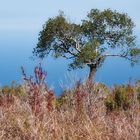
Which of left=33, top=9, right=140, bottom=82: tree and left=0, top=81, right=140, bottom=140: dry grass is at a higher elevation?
left=33, top=9, right=140, bottom=82: tree

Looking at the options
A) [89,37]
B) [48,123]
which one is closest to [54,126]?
[48,123]

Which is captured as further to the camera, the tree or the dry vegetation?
the tree

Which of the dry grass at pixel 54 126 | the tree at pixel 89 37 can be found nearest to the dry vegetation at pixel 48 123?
the dry grass at pixel 54 126

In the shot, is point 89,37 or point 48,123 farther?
point 89,37

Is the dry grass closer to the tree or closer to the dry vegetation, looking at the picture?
the dry vegetation

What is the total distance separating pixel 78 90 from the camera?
934cm

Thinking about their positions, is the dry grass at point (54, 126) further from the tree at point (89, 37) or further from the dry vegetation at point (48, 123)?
the tree at point (89, 37)

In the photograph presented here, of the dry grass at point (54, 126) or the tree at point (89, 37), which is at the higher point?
the tree at point (89, 37)

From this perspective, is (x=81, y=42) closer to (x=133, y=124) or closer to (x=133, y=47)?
(x=133, y=47)

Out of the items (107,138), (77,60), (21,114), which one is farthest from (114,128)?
(77,60)

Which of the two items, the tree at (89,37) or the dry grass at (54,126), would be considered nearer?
the dry grass at (54,126)

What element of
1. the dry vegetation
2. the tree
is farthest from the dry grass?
the tree

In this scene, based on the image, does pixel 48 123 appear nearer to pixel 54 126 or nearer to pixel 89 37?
pixel 54 126

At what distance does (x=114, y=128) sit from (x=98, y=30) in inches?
2012
